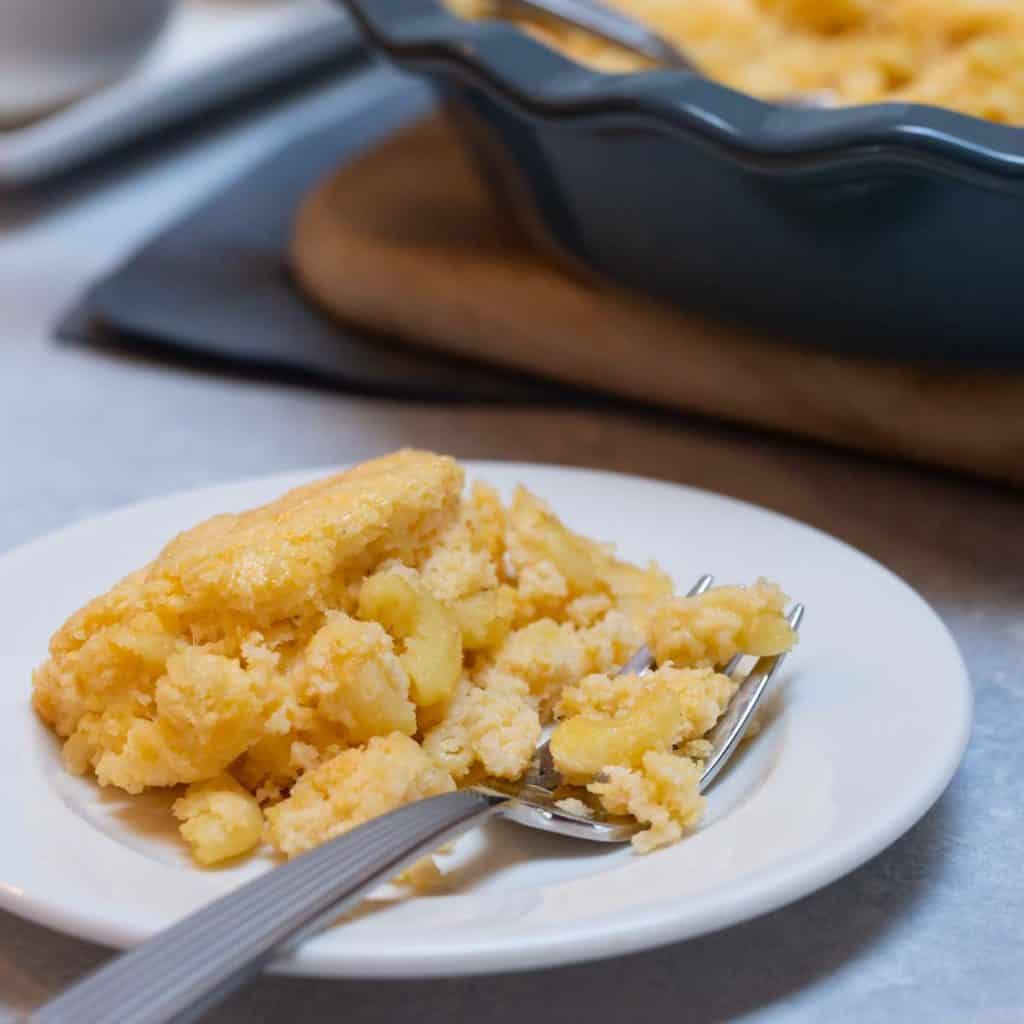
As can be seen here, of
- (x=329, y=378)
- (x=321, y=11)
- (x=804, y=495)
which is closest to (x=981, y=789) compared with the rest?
(x=804, y=495)

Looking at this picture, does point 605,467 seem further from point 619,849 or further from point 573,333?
point 619,849

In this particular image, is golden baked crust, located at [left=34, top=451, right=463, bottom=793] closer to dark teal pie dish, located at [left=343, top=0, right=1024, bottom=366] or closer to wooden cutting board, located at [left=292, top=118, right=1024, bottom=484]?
dark teal pie dish, located at [left=343, top=0, right=1024, bottom=366]

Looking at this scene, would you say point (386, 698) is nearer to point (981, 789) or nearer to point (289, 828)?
point (289, 828)

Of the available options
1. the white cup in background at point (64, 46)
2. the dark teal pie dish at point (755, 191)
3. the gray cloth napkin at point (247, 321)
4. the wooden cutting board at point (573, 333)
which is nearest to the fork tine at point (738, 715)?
the dark teal pie dish at point (755, 191)

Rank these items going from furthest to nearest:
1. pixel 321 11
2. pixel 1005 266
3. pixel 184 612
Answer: pixel 321 11, pixel 1005 266, pixel 184 612

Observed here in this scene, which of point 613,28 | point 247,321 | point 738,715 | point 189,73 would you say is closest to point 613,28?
point 613,28

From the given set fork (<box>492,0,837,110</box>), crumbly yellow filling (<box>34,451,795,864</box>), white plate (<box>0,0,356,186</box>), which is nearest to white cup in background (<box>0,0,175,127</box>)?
white plate (<box>0,0,356,186</box>)
